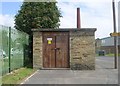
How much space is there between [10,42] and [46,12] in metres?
9.09

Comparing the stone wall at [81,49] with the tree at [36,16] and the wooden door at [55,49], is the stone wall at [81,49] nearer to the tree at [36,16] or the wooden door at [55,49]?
the wooden door at [55,49]

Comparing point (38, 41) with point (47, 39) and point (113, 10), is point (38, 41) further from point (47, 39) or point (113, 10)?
point (113, 10)

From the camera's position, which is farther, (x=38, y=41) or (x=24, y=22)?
(x=24, y=22)

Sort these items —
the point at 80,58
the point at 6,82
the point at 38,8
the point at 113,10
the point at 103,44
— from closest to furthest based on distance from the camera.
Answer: the point at 6,82 → the point at 80,58 → the point at 113,10 → the point at 38,8 → the point at 103,44

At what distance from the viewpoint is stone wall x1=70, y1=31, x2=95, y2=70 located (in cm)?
1984

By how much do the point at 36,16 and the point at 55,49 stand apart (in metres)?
4.89

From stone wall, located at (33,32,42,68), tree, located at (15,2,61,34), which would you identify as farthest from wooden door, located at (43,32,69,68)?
tree, located at (15,2,61,34)

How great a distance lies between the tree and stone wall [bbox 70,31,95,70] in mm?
4612

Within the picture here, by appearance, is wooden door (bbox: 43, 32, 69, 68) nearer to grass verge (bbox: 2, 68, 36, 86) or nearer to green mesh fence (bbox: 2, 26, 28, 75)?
green mesh fence (bbox: 2, 26, 28, 75)

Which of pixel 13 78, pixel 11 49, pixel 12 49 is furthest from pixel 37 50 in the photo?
pixel 13 78

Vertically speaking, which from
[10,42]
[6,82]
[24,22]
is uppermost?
[24,22]

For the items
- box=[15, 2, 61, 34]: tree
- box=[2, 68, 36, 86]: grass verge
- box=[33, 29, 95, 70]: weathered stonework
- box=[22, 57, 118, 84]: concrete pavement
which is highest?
box=[15, 2, 61, 34]: tree

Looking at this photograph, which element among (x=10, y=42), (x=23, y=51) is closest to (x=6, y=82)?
(x=10, y=42)

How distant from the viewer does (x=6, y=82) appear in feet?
39.2
